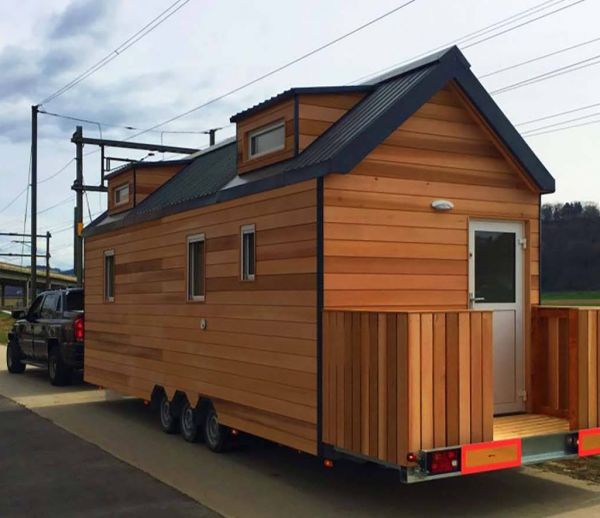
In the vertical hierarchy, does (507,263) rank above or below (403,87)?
below

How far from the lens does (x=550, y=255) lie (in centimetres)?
3700

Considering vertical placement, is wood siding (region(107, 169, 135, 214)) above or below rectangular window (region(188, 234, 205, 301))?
above

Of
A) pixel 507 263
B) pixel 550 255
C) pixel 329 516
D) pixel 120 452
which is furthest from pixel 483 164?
pixel 550 255

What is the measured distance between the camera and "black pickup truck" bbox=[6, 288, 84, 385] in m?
14.3

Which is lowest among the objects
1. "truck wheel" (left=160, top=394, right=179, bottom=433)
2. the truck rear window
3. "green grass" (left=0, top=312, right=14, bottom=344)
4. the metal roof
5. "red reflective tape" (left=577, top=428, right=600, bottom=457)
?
"green grass" (left=0, top=312, right=14, bottom=344)

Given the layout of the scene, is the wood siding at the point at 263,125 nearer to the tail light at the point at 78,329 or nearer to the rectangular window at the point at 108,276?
the rectangular window at the point at 108,276

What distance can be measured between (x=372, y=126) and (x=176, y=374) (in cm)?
422

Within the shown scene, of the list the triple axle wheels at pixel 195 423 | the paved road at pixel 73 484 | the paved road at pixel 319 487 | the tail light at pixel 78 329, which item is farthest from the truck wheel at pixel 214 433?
the tail light at pixel 78 329

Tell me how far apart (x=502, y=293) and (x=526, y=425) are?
4.60 ft

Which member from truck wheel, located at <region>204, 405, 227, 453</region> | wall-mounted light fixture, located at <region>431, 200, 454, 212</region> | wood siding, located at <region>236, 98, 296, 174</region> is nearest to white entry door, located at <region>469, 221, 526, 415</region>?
wall-mounted light fixture, located at <region>431, 200, 454, 212</region>

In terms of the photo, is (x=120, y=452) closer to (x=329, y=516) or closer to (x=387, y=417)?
(x=329, y=516)

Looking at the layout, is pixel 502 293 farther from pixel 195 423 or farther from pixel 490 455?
pixel 195 423

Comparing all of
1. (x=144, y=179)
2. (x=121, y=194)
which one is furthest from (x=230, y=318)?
(x=121, y=194)

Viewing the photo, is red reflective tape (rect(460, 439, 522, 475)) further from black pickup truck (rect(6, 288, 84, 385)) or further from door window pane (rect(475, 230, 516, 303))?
black pickup truck (rect(6, 288, 84, 385))
